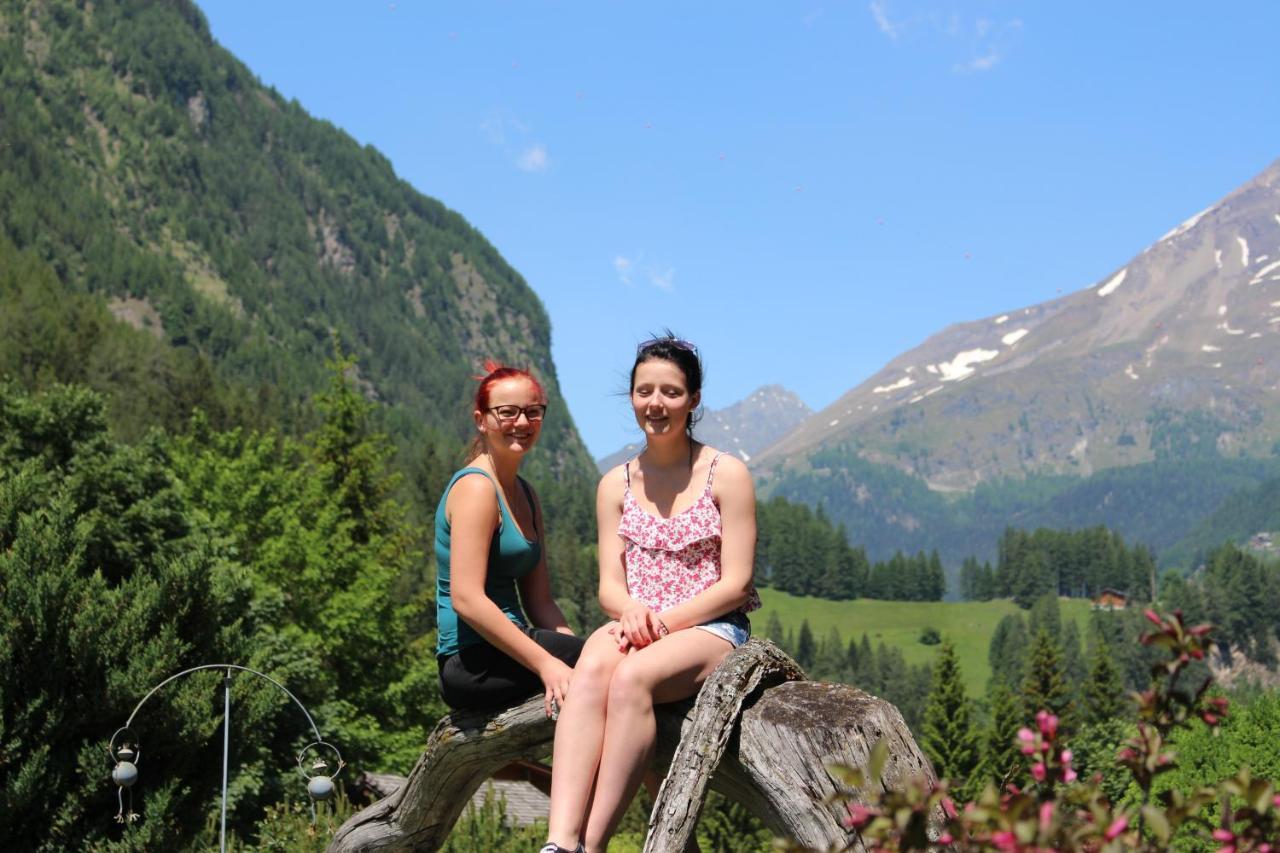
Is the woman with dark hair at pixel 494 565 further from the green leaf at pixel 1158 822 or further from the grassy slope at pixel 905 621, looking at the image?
the grassy slope at pixel 905 621

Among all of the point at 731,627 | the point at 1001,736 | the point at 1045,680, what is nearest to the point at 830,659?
the point at 1045,680

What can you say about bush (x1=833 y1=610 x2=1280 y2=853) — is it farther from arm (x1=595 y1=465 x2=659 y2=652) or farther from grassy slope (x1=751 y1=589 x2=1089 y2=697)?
grassy slope (x1=751 y1=589 x2=1089 y2=697)

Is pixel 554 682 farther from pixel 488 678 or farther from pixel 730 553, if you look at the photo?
pixel 730 553

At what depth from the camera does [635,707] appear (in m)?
5.18

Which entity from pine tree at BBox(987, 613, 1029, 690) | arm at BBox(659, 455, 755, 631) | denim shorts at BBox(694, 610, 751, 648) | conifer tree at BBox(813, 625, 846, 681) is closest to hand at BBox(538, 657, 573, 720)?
arm at BBox(659, 455, 755, 631)

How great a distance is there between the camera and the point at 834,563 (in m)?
196

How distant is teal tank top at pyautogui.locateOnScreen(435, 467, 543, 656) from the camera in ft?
20.3

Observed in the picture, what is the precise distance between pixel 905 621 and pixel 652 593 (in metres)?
183

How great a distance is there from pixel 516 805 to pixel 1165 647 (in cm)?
3887

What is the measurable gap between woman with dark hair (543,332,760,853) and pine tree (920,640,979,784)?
72254 millimetres

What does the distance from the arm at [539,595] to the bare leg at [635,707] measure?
130 centimetres

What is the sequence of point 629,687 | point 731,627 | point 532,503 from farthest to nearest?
point 532,503
point 731,627
point 629,687

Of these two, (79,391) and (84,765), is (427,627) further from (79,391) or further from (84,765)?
(84,765)

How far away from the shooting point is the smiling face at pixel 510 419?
20.5 feet
